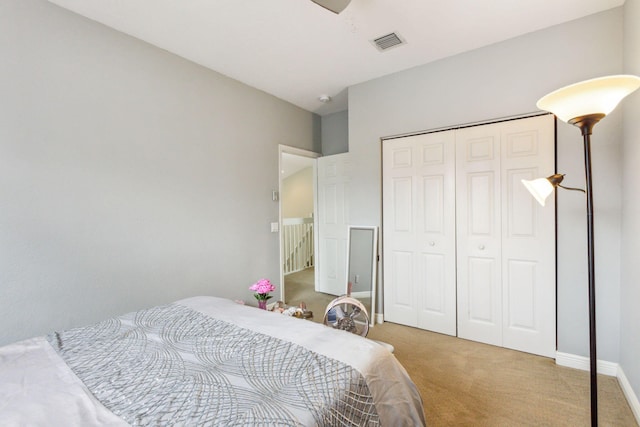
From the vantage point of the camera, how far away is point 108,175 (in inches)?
83.9

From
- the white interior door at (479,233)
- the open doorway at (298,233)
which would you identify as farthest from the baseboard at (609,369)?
the open doorway at (298,233)

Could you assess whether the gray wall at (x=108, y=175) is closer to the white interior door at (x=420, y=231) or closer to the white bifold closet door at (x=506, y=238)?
the white interior door at (x=420, y=231)

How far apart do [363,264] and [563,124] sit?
2.16 meters

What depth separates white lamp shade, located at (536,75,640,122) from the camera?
3.86 feet

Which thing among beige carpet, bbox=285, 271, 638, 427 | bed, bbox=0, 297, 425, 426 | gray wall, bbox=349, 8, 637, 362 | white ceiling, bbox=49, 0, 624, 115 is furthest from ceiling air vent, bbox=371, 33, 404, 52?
beige carpet, bbox=285, 271, 638, 427

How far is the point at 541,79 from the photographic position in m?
2.30

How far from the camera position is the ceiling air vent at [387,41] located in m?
2.33

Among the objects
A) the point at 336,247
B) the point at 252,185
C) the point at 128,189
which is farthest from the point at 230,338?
the point at 336,247

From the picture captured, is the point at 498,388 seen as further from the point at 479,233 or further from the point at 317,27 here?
the point at 317,27

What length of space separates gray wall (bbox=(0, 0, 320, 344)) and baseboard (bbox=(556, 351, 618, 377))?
2871 mm

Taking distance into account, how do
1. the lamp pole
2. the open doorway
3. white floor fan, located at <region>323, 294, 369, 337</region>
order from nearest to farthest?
1. the lamp pole
2. white floor fan, located at <region>323, 294, 369, 337</region>
3. the open doorway

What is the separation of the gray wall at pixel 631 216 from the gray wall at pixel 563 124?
0.28 ft

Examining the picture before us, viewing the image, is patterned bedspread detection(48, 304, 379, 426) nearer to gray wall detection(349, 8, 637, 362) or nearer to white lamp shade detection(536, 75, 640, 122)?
white lamp shade detection(536, 75, 640, 122)

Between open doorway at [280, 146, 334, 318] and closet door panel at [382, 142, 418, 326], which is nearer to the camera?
closet door panel at [382, 142, 418, 326]
